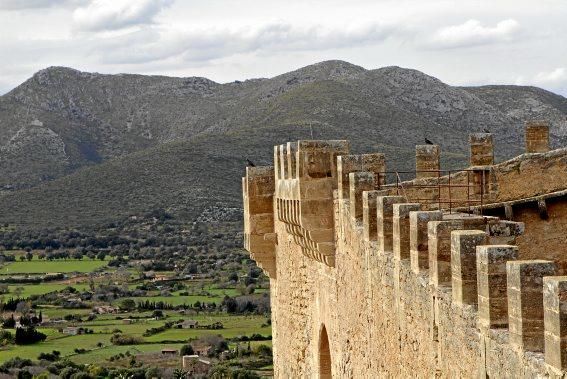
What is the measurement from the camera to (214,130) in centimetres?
9362

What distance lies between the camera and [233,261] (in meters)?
78.3

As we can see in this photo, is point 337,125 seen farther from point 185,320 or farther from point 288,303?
point 288,303

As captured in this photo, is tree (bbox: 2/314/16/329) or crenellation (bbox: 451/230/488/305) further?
tree (bbox: 2/314/16/329)

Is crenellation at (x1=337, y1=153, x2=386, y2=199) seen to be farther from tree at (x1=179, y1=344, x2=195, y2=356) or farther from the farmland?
tree at (x1=179, y1=344, x2=195, y2=356)

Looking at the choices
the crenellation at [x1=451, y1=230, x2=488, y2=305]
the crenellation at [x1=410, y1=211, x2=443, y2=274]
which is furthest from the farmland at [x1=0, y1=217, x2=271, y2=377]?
the crenellation at [x1=451, y1=230, x2=488, y2=305]

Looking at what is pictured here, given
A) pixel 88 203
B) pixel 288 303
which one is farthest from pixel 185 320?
pixel 288 303

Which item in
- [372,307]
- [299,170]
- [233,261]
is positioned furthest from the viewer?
[233,261]

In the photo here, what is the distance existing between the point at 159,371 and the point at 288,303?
1293 inches

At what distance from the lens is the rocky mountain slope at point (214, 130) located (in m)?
69.5

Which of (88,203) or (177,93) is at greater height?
(177,93)

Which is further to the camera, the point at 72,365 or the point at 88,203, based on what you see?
the point at 88,203

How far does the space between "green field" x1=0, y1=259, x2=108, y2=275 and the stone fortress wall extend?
196 ft

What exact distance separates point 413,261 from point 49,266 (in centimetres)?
6933

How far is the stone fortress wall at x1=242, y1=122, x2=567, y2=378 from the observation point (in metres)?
6.43
